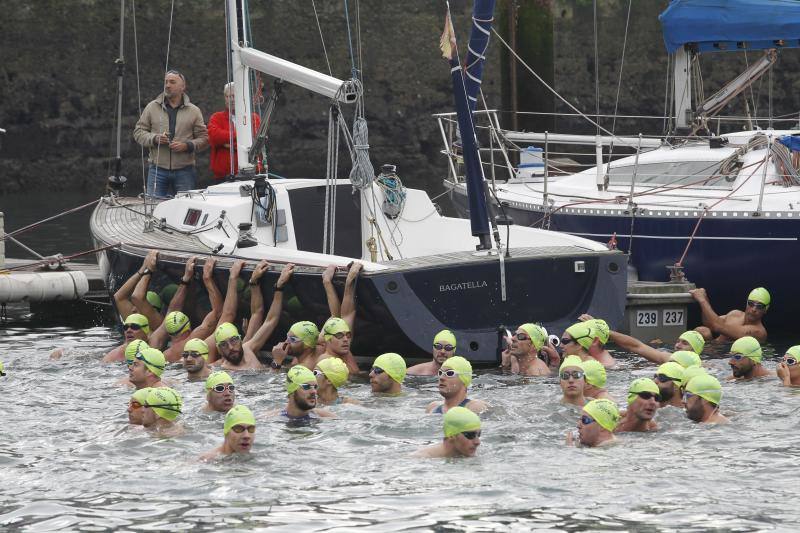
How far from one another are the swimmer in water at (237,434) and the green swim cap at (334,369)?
1779mm

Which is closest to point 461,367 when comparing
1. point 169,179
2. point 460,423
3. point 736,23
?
point 460,423

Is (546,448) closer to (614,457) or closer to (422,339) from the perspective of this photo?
(614,457)

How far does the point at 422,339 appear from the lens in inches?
553

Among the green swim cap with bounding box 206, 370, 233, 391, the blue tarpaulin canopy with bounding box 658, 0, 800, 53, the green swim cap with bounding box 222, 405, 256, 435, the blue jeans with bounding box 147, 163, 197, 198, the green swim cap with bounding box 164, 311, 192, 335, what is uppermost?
the blue tarpaulin canopy with bounding box 658, 0, 800, 53

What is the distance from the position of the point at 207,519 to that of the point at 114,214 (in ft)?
31.1

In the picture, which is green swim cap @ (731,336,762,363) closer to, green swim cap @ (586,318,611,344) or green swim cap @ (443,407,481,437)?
green swim cap @ (586,318,611,344)

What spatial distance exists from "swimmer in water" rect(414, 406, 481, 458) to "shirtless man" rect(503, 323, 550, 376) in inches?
103

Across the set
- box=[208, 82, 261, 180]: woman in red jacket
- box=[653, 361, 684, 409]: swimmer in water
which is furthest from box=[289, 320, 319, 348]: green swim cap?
box=[208, 82, 261, 180]: woman in red jacket

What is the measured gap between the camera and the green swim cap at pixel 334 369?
42.2 ft

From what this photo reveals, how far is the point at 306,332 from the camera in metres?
14.0

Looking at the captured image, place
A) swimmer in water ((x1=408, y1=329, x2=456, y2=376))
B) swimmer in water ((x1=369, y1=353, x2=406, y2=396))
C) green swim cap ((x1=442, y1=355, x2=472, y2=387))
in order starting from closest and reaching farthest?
green swim cap ((x1=442, y1=355, x2=472, y2=387)) < swimmer in water ((x1=369, y1=353, x2=406, y2=396)) < swimmer in water ((x1=408, y1=329, x2=456, y2=376))

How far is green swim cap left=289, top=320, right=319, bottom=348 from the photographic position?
14.0 metres

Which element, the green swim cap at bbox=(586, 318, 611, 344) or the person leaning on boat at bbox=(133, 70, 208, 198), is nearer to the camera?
the green swim cap at bbox=(586, 318, 611, 344)

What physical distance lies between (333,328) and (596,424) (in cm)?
314
